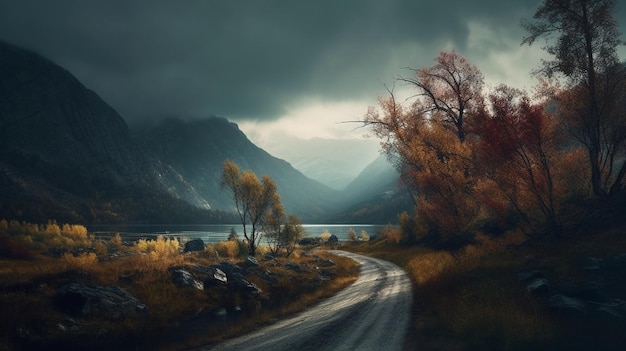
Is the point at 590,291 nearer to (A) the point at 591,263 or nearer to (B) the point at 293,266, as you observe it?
(A) the point at 591,263

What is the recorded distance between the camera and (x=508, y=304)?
55.9ft

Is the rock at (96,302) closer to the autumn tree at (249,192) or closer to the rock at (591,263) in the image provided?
the rock at (591,263)

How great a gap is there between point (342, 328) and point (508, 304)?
26.6 ft

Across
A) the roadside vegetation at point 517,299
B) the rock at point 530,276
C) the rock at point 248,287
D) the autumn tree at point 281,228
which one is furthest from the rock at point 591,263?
the autumn tree at point 281,228

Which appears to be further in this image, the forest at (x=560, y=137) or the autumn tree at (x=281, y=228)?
the autumn tree at (x=281, y=228)

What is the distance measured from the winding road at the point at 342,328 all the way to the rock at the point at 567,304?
668 cm

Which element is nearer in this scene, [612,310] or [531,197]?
[612,310]

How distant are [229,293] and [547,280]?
2218 centimetres

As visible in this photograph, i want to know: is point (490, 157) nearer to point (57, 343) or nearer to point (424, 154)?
point (424, 154)

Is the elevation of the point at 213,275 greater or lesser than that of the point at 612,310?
greater

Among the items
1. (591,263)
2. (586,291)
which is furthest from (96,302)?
(591,263)

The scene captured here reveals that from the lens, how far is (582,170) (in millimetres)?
32344

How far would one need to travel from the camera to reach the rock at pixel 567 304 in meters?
15.3

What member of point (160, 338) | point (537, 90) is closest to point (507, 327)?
point (160, 338)
